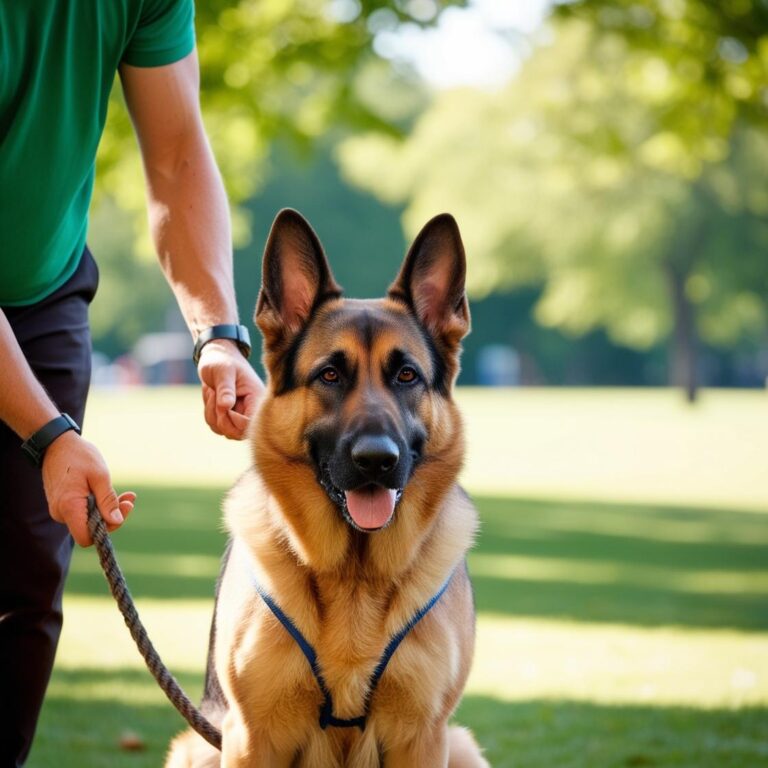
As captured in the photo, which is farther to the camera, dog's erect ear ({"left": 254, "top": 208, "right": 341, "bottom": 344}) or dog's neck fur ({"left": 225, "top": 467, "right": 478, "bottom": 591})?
dog's erect ear ({"left": 254, "top": 208, "right": 341, "bottom": 344})

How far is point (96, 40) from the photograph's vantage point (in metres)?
3.69

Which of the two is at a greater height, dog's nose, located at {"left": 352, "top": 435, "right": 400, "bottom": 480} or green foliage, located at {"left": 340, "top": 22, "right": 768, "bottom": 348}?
dog's nose, located at {"left": 352, "top": 435, "right": 400, "bottom": 480}

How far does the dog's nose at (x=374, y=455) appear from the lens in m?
3.80

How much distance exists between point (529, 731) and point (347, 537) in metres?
2.53

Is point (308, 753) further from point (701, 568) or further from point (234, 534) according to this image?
point (701, 568)

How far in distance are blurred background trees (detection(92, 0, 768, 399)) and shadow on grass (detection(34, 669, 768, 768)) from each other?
908 cm

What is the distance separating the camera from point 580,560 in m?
12.1

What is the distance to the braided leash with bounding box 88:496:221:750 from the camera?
3.15 metres

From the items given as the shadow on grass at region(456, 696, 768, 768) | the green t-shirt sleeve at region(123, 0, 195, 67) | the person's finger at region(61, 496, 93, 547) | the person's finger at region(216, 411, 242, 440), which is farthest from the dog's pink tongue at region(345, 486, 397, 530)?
the shadow on grass at region(456, 696, 768, 768)

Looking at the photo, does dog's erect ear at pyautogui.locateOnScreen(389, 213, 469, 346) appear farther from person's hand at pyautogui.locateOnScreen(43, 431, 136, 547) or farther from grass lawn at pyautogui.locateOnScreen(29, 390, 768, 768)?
person's hand at pyautogui.locateOnScreen(43, 431, 136, 547)

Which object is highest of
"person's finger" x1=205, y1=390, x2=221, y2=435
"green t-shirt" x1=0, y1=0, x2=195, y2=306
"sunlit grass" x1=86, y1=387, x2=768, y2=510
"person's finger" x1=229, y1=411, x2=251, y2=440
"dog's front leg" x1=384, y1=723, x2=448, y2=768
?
"green t-shirt" x1=0, y1=0, x2=195, y2=306

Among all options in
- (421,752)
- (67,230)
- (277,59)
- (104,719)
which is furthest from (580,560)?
(67,230)

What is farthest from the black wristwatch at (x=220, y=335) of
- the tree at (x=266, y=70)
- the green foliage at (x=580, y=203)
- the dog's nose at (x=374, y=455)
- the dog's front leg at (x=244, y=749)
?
the green foliage at (x=580, y=203)

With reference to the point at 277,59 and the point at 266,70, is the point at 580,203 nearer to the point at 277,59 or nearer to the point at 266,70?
the point at 266,70
